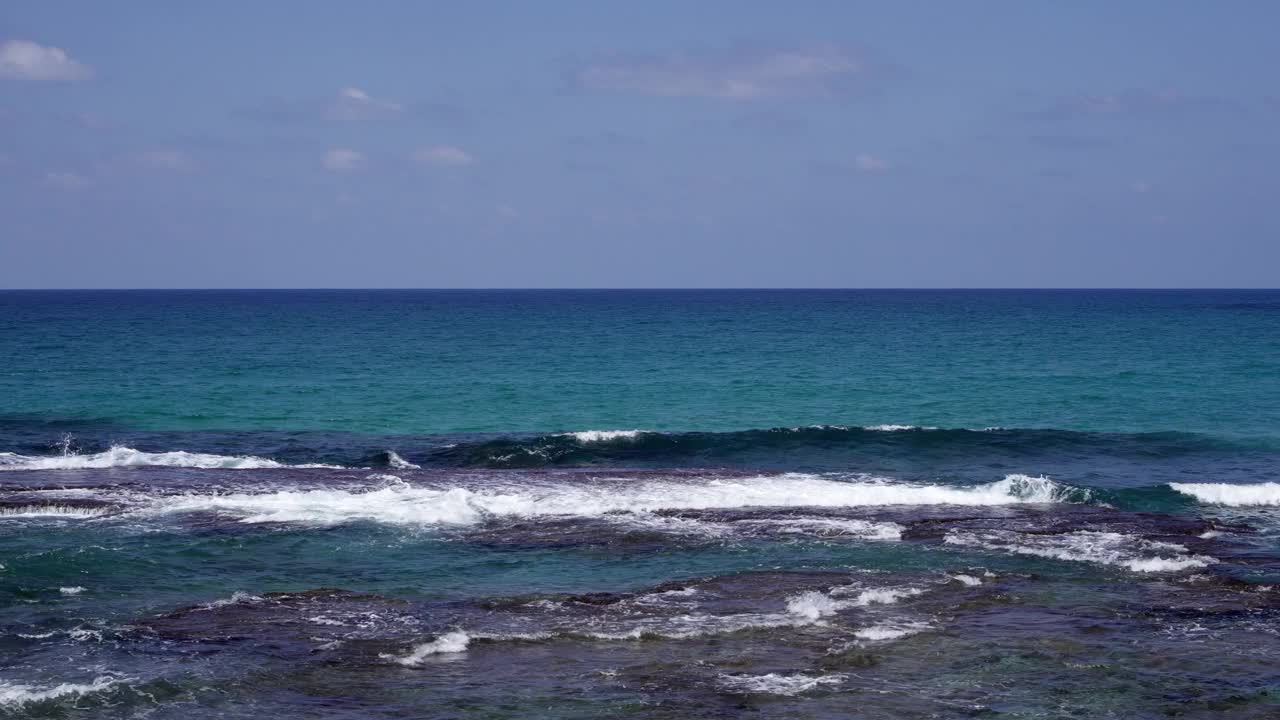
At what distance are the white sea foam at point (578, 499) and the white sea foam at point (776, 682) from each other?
32.1 feet

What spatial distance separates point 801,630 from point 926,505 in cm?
1143

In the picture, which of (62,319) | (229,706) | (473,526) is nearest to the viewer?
(229,706)

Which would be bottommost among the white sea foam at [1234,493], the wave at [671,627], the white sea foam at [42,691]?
the white sea foam at [42,691]

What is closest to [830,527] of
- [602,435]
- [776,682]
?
[776,682]

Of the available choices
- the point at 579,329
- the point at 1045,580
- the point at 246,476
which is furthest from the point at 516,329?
the point at 1045,580

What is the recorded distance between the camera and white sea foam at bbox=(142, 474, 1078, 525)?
28094 millimetres

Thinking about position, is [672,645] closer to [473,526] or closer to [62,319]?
[473,526]

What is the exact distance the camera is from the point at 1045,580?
75.0 feet

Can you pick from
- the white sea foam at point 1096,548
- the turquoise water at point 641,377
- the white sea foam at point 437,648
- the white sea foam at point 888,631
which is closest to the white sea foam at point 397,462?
the turquoise water at point 641,377

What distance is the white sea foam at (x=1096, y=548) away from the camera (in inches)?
943

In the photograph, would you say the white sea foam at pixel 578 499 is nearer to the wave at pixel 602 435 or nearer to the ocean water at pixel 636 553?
the ocean water at pixel 636 553

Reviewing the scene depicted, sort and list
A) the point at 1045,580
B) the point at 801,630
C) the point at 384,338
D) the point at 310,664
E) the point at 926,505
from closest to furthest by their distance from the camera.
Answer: the point at 310,664 → the point at 801,630 → the point at 1045,580 → the point at 926,505 → the point at 384,338

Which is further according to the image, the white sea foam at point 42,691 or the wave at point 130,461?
the wave at point 130,461

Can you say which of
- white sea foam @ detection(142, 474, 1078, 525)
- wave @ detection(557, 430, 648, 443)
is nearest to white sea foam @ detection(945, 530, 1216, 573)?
white sea foam @ detection(142, 474, 1078, 525)
